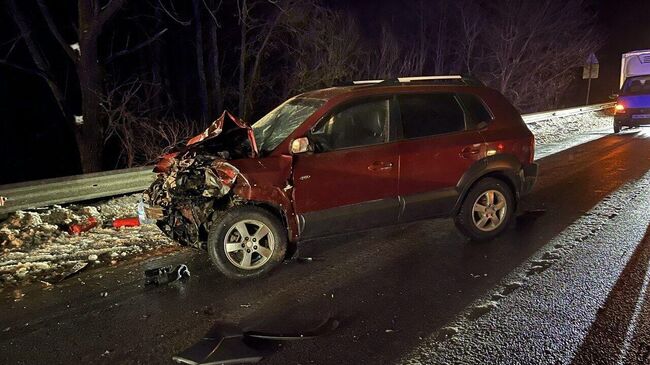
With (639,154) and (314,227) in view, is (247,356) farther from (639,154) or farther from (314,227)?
(639,154)

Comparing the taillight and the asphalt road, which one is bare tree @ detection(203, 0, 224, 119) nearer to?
the asphalt road

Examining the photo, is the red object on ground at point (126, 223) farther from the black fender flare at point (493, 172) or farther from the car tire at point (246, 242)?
the black fender flare at point (493, 172)

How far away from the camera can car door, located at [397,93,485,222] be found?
5.06 metres

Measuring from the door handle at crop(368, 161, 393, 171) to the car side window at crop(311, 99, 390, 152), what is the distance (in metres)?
0.22

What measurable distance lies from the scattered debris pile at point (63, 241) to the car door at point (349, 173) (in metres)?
2.03

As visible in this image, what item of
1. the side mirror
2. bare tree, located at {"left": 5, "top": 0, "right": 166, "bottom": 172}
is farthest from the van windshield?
bare tree, located at {"left": 5, "top": 0, "right": 166, "bottom": 172}

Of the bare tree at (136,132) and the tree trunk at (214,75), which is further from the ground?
the tree trunk at (214,75)

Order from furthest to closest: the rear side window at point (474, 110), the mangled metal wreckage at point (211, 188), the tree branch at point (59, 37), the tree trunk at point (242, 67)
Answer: the tree trunk at point (242, 67) → the tree branch at point (59, 37) → the rear side window at point (474, 110) → the mangled metal wreckage at point (211, 188)

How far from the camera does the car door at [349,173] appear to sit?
15.2 ft

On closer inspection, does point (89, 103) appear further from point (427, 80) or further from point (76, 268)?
point (427, 80)

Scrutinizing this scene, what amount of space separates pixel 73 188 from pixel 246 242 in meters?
3.46

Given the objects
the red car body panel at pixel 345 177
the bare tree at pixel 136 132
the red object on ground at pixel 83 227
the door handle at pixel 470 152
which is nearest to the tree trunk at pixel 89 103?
the bare tree at pixel 136 132

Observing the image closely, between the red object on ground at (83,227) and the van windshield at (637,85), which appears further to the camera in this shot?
the van windshield at (637,85)

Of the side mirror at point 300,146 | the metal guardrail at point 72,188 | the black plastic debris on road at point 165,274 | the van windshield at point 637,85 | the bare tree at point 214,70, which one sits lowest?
the black plastic debris on road at point 165,274
